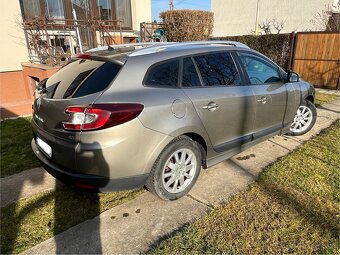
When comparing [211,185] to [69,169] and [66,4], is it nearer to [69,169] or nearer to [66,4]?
[69,169]

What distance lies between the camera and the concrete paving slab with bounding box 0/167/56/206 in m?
3.19

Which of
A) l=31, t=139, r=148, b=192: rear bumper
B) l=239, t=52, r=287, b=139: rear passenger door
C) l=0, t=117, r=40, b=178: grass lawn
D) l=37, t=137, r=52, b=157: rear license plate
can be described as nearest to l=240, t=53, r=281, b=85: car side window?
l=239, t=52, r=287, b=139: rear passenger door

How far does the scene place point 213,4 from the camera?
1071 inches

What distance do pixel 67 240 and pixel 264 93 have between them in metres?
2.93

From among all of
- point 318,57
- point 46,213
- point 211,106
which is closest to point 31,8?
point 46,213

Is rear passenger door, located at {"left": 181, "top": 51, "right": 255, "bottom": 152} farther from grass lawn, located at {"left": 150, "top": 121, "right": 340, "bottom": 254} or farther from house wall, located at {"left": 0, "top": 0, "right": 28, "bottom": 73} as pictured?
house wall, located at {"left": 0, "top": 0, "right": 28, "bottom": 73}

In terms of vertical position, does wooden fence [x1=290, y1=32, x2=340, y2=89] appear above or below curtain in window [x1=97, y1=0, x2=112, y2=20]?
below

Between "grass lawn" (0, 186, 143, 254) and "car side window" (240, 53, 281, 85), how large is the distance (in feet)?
6.84

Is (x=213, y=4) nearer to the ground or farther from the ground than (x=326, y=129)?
farther from the ground

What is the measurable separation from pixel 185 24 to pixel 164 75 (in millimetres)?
11418

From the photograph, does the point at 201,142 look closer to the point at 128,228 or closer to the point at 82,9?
the point at 128,228

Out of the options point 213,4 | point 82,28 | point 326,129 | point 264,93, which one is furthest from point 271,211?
point 213,4

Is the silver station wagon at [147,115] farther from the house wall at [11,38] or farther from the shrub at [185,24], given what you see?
the shrub at [185,24]

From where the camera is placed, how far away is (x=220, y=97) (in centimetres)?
318
